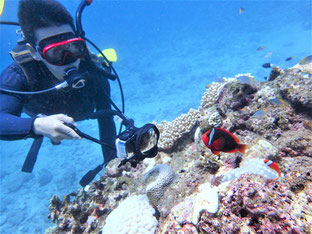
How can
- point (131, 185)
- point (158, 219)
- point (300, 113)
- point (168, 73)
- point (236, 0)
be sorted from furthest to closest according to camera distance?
1. point (236, 0)
2. point (168, 73)
3. point (131, 185)
4. point (300, 113)
5. point (158, 219)

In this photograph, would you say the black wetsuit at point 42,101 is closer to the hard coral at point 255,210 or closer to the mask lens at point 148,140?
the mask lens at point 148,140

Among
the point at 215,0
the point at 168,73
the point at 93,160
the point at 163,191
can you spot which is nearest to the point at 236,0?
the point at 215,0

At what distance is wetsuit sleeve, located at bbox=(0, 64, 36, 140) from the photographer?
2373 mm

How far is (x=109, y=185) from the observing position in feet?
12.8

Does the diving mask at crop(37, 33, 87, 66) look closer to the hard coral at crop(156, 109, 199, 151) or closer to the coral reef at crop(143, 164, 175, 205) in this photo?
the hard coral at crop(156, 109, 199, 151)

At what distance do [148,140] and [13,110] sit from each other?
2.26 metres

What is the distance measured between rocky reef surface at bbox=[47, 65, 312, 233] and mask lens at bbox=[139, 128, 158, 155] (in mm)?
773

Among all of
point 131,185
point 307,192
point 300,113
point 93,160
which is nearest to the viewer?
point 307,192

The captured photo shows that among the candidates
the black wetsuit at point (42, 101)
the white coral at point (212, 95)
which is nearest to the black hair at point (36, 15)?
the black wetsuit at point (42, 101)

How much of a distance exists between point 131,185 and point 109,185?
1.70ft

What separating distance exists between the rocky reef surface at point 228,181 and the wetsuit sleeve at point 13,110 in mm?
1853

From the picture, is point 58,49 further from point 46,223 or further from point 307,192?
point 46,223

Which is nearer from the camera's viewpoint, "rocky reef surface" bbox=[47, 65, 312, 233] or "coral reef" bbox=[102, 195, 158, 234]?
"rocky reef surface" bbox=[47, 65, 312, 233]

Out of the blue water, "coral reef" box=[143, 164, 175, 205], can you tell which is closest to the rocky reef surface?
"coral reef" box=[143, 164, 175, 205]
